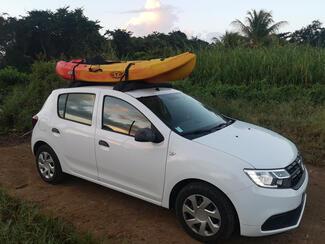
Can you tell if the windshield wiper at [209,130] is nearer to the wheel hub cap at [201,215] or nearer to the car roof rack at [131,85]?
the wheel hub cap at [201,215]

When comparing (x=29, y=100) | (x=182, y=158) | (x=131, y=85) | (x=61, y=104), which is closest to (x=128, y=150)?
(x=182, y=158)

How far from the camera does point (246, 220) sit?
159 inches

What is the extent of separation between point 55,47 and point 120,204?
1602 inches

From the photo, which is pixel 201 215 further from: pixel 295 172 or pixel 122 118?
pixel 122 118

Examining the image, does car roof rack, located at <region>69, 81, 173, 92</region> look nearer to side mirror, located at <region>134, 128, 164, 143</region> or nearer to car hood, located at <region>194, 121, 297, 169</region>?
side mirror, located at <region>134, 128, 164, 143</region>

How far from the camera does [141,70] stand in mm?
5152

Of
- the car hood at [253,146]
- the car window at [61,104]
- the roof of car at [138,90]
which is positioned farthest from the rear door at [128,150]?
the car window at [61,104]

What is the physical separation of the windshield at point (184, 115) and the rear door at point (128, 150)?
15 cm

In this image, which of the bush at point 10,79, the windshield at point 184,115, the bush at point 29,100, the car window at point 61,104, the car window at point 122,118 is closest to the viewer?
the windshield at point 184,115

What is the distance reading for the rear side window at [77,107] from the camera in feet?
17.9

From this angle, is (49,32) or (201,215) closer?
(201,215)

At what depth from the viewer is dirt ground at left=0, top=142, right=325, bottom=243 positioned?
4.55m

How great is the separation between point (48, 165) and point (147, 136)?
7.24ft

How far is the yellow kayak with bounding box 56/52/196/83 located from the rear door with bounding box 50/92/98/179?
0.27 metres
